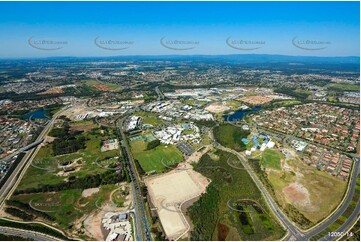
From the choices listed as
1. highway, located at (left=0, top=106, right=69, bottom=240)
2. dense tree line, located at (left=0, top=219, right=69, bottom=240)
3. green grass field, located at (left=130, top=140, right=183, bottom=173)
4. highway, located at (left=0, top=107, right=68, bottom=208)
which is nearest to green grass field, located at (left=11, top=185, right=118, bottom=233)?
dense tree line, located at (left=0, top=219, right=69, bottom=240)

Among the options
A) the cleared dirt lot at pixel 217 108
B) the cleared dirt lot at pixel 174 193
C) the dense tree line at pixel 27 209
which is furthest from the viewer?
the cleared dirt lot at pixel 217 108

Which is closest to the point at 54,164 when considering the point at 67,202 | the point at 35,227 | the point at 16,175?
the point at 16,175

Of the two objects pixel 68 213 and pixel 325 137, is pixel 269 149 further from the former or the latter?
pixel 68 213

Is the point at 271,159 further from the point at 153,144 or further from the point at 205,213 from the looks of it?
the point at 153,144

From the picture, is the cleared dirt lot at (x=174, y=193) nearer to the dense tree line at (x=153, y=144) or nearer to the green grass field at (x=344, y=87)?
the dense tree line at (x=153, y=144)

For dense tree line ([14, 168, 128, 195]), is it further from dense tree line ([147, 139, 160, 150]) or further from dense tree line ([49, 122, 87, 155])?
dense tree line ([49, 122, 87, 155])

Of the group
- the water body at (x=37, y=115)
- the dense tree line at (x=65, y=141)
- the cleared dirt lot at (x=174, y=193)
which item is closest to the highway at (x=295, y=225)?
the cleared dirt lot at (x=174, y=193)
